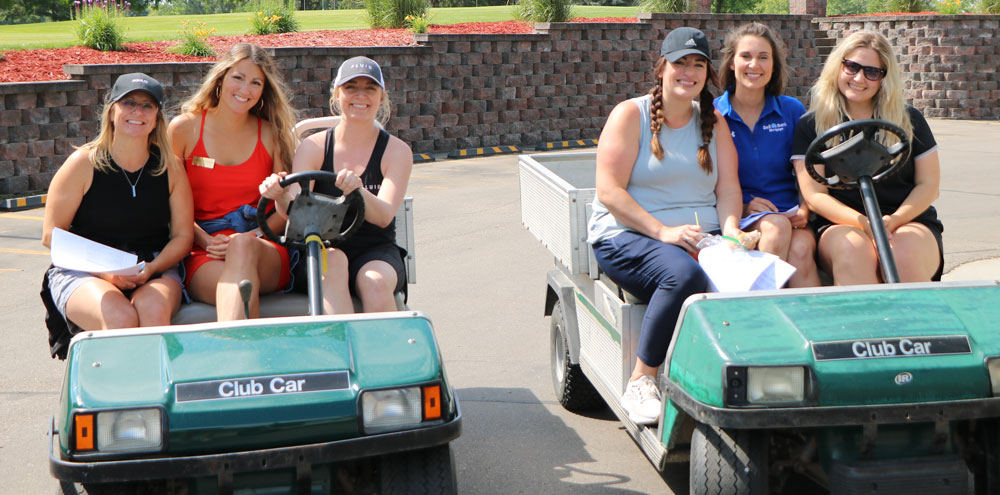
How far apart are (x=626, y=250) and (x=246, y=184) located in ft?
5.52

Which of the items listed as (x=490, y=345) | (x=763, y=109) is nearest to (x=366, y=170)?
(x=763, y=109)

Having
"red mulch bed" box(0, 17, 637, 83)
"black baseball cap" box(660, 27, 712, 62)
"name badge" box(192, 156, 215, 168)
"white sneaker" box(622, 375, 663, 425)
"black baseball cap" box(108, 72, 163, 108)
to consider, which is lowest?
"white sneaker" box(622, 375, 663, 425)

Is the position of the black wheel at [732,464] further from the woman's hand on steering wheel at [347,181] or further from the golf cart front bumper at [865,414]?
the woman's hand on steering wheel at [347,181]

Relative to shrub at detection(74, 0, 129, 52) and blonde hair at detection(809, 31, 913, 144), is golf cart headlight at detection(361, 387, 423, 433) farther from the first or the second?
shrub at detection(74, 0, 129, 52)

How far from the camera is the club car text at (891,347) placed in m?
2.87

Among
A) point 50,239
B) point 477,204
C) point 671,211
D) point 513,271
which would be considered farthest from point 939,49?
point 50,239

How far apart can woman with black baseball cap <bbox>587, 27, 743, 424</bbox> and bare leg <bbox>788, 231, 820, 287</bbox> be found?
0.82 feet

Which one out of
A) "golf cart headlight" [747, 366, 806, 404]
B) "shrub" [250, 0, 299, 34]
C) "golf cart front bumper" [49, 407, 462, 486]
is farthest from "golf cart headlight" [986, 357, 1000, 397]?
"shrub" [250, 0, 299, 34]

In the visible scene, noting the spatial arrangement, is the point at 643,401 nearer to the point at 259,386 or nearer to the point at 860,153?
the point at 860,153

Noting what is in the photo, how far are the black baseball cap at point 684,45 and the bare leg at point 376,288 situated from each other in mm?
1435

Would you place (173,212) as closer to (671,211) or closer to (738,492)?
(671,211)

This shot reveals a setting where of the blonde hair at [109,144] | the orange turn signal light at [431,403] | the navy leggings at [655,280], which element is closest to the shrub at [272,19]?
the blonde hair at [109,144]

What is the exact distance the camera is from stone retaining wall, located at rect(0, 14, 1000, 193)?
1220 centimetres

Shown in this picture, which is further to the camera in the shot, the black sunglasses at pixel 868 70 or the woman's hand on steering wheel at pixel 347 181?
the black sunglasses at pixel 868 70
